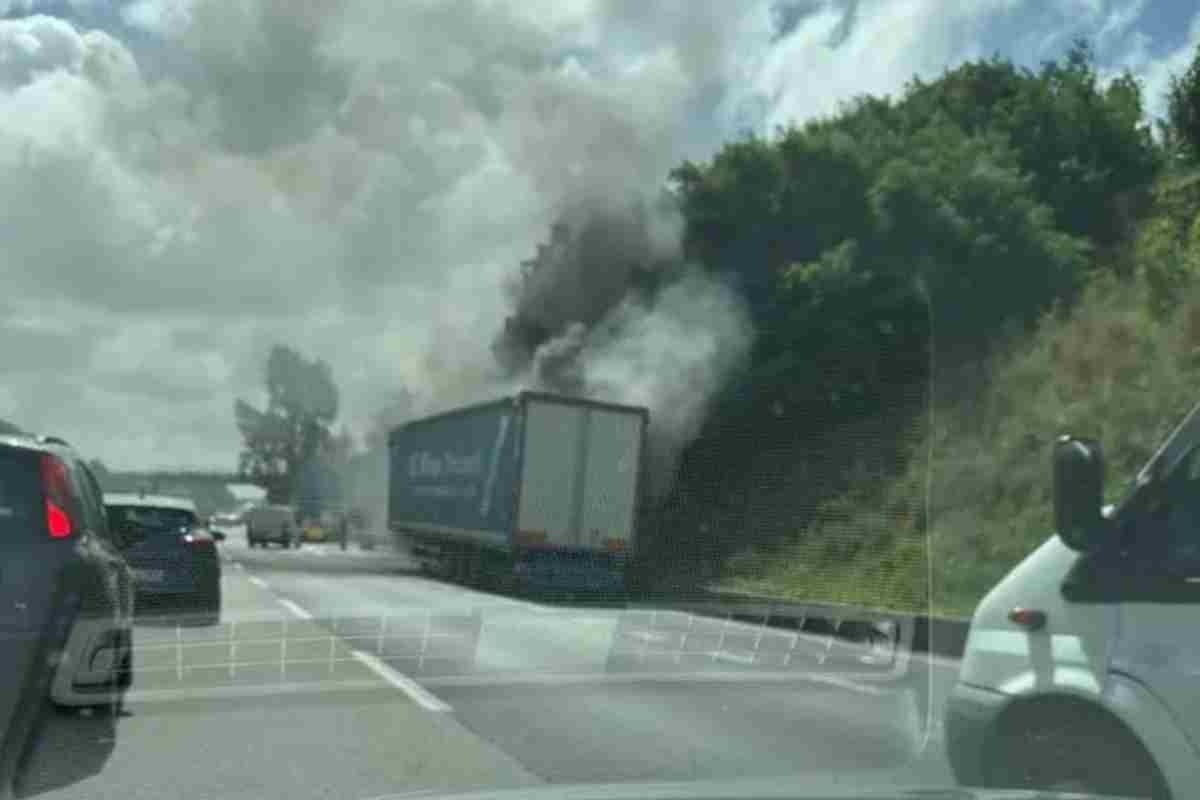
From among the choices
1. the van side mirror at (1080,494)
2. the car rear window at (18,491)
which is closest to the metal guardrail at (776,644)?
the car rear window at (18,491)

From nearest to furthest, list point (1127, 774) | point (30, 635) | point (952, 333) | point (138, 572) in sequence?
point (1127, 774) → point (30, 635) → point (138, 572) → point (952, 333)

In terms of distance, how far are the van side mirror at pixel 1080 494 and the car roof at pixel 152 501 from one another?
11468 millimetres

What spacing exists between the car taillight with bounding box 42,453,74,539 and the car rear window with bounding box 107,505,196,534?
13.2 ft

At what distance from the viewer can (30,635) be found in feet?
28.8

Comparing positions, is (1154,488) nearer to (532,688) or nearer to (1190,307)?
(532,688)

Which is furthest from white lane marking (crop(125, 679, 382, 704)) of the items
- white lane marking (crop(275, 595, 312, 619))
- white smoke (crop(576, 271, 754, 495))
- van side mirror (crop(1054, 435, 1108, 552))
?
white smoke (crop(576, 271, 754, 495))

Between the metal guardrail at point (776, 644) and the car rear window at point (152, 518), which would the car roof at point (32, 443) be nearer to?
the car rear window at point (152, 518)

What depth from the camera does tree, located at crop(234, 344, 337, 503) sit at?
66.0ft

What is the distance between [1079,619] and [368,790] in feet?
12.1

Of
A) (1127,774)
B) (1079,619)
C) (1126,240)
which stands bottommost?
(1127,774)

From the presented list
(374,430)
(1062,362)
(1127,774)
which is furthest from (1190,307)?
(1127,774)

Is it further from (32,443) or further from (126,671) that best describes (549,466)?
(32,443)

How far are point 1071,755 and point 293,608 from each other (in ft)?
39.2

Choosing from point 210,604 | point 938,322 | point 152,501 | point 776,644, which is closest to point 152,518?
point 152,501
